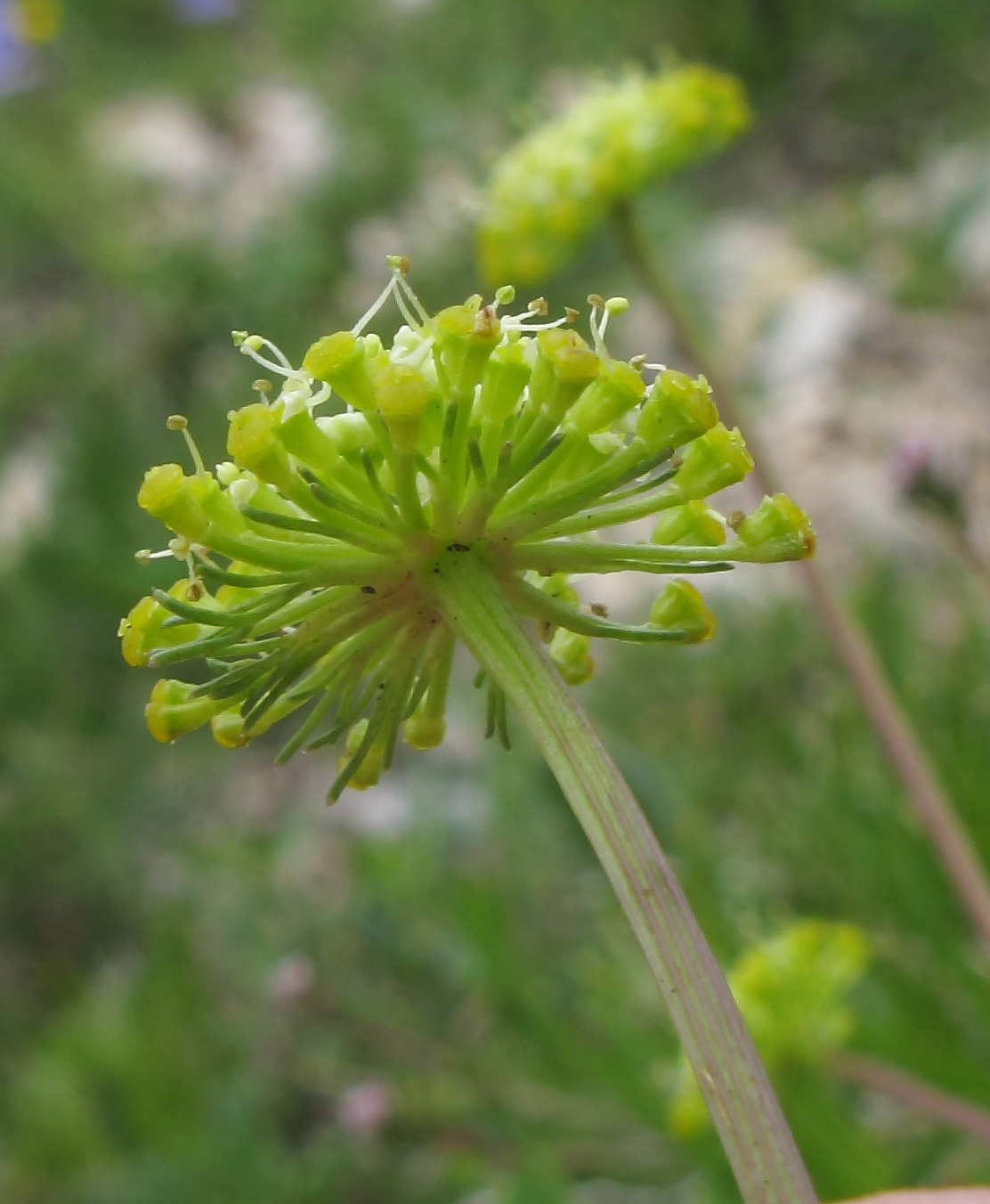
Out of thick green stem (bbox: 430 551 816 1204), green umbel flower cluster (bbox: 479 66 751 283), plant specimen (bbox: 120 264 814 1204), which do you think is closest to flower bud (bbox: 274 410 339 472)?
plant specimen (bbox: 120 264 814 1204)

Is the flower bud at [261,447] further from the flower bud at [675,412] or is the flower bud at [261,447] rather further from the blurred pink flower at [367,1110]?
the blurred pink flower at [367,1110]

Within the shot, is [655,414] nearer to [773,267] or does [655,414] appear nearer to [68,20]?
[773,267]

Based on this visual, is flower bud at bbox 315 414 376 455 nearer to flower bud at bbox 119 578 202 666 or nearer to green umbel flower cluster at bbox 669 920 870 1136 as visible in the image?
flower bud at bbox 119 578 202 666

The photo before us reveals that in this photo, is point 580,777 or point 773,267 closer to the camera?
point 580,777

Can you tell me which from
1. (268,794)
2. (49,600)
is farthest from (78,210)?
(268,794)

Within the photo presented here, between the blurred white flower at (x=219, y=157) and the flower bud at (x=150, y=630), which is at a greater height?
the blurred white flower at (x=219, y=157)

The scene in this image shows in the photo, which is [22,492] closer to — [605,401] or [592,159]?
[592,159]

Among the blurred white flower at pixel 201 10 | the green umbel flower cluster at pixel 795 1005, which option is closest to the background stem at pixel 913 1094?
the green umbel flower cluster at pixel 795 1005
